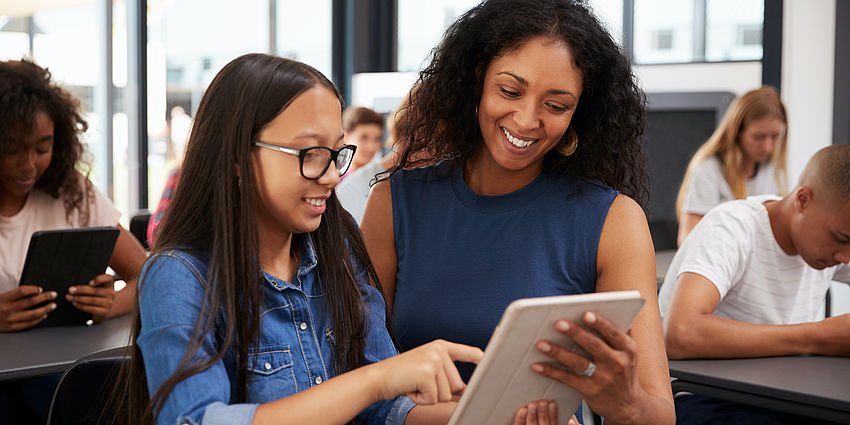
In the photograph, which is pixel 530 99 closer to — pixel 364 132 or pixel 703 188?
pixel 703 188

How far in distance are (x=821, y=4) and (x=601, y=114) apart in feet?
10.9

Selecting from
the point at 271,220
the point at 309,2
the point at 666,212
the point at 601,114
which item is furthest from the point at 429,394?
the point at 309,2

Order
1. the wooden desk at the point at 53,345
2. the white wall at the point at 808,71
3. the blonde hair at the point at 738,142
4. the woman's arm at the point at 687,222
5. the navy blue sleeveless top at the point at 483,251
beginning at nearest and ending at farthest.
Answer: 1. the navy blue sleeveless top at the point at 483,251
2. the wooden desk at the point at 53,345
3. the blonde hair at the point at 738,142
4. the woman's arm at the point at 687,222
5. the white wall at the point at 808,71

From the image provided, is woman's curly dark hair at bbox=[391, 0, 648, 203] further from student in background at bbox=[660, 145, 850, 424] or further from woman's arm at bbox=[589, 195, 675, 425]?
student in background at bbox=[660, 145, 850, 424]

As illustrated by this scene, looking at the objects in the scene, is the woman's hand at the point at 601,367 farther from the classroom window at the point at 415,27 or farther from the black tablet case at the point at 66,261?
the classroom window at the point at 415,27

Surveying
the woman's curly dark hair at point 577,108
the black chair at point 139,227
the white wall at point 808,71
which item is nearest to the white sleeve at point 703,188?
the white wall at point 808,71

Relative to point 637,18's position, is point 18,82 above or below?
below

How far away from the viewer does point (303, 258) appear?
4.18 feet

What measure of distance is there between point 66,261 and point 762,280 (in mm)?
1735

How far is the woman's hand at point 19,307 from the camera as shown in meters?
1.98

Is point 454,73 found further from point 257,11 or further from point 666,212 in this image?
point 257,11

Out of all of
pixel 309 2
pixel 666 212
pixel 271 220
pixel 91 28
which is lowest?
pixel 666 212

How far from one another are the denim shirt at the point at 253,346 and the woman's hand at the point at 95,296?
3.38ft

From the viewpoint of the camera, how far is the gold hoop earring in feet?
5.03
